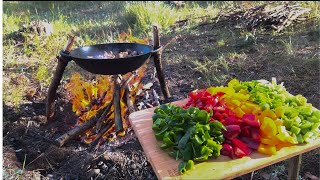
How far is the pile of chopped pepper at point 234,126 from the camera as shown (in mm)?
2080

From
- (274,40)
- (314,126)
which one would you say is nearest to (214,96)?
(314,126)

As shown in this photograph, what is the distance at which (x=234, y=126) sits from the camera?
2.19m

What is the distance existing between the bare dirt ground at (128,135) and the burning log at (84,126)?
0.28ft

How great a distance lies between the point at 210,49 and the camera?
5.28m

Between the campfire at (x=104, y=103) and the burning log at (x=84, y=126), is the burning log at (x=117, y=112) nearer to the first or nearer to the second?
the campfire at (x=104, y=103)

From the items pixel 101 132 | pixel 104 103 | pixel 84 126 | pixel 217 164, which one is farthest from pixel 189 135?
pixel 104 103

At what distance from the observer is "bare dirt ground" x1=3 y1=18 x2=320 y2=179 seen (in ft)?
9.50

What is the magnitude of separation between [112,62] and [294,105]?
1.42m

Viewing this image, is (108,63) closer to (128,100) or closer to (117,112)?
(117,112)

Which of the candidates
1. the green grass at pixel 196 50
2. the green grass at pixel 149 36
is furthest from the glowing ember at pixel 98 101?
the green grass at pixel 149 36

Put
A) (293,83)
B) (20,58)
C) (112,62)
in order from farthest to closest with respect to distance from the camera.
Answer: (20,58), (293,83), (112,62)

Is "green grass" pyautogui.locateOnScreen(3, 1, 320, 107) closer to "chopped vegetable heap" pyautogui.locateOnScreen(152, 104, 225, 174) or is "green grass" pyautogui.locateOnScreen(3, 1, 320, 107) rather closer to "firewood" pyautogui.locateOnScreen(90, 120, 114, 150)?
"firewood" pyautogui.locateOnScreen(90, 120, 114, 150)

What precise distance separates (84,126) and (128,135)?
1.39ft

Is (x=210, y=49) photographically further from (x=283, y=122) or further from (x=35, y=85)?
(x=283, y=122)
